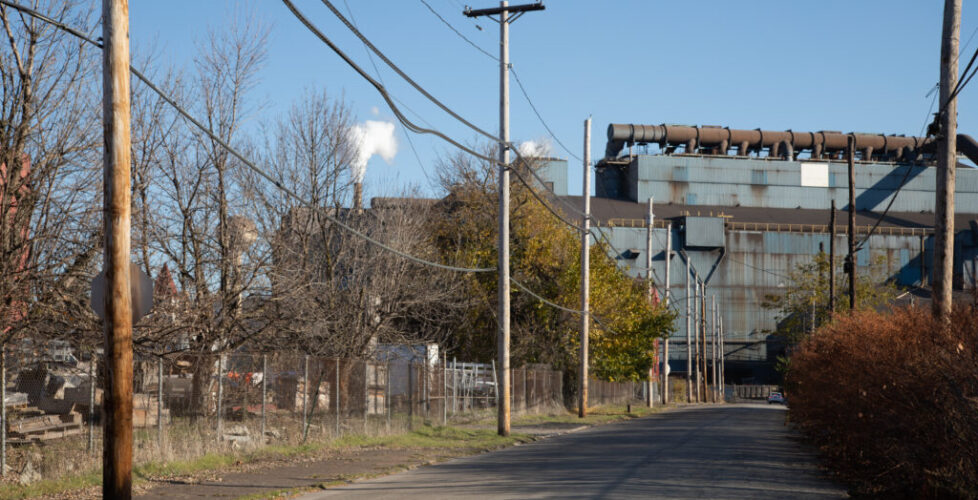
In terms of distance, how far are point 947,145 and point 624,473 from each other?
8022mm

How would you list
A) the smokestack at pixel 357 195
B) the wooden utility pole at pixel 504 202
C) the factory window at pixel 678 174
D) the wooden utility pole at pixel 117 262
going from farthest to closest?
the factory window at pixel 678 174, the smokestack at pixel 357 195, the wooden utility pole at pixel 504 202, the wooden utility pole at pixel 117 262

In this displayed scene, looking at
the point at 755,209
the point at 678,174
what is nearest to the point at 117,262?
the point at 678,174

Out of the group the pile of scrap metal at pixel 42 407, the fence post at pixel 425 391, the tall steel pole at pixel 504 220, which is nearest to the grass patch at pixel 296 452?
the fence post at pixel 425 391

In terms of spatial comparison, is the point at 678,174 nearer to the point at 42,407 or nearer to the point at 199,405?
the point at 199,405

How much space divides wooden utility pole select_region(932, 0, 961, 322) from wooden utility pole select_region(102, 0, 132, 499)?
1282 cm

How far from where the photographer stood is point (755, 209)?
91.7m

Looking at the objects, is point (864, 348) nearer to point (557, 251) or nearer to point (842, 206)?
point (557, 251)

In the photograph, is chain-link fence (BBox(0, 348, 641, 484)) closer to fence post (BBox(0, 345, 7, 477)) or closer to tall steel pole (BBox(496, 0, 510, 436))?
fence post (BBox(0, 345, 7, 477))

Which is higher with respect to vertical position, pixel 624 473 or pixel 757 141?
pixel 757 141

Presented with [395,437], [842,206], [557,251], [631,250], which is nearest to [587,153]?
[557,251]

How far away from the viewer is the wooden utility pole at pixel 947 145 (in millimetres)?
16297

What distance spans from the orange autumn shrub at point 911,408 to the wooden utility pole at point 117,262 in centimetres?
916

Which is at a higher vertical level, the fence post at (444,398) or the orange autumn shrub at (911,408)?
the orange autumn shrub at (911,408)

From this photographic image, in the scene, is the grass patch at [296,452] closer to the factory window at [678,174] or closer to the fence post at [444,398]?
the fence post at [444,398]
